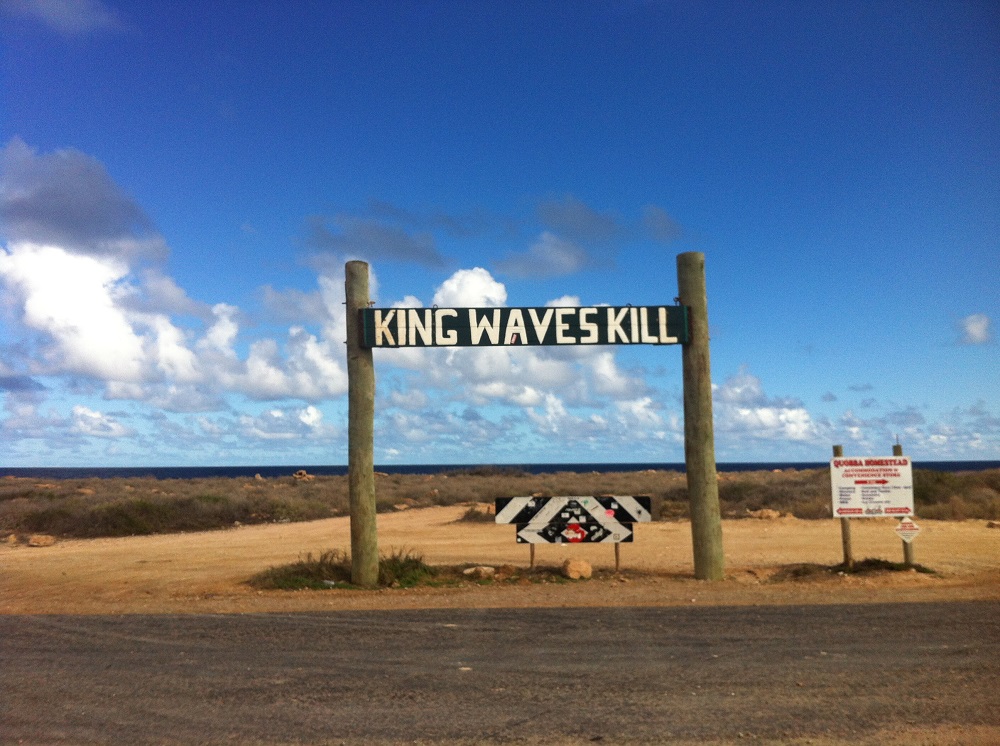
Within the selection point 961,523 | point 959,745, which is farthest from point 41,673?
point 961,523

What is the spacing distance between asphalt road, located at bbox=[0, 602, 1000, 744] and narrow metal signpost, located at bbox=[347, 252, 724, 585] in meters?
2.38

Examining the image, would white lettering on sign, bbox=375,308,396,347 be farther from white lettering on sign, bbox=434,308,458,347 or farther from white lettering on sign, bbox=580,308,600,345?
white lettering on sign, bbox=580,308,600,345

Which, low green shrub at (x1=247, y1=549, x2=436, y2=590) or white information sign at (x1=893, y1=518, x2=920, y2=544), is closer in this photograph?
low green shrub at (x1=247, y1=549, x2=436, y2=590)

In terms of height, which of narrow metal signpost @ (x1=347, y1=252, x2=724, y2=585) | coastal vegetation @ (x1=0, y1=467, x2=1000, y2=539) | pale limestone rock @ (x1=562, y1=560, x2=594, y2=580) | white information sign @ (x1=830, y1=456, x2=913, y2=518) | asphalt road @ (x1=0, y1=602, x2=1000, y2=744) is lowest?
asphalt road @ (x1=0, y1=602, x2=1000, y2=744)

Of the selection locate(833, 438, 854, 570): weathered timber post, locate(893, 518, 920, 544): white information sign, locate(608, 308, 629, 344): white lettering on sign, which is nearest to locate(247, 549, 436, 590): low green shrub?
locate(608, 308, 629, 344): white lettering on sign

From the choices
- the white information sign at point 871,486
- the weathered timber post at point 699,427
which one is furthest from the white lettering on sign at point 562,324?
the white information sign at point 871,486

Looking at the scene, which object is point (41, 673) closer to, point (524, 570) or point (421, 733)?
point (421, 733)

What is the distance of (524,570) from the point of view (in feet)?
41.6

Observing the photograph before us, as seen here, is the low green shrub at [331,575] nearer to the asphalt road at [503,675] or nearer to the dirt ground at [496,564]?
the dirt ground at [496,564]

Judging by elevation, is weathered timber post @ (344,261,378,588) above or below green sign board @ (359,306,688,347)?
below

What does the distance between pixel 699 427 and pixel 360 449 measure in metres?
5.08

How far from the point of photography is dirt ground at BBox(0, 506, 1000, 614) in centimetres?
1042

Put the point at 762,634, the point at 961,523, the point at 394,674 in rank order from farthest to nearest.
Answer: the point at 961,523 → the point at 762,634 → the point at 394,674

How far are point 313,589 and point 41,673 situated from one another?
4742 mm
